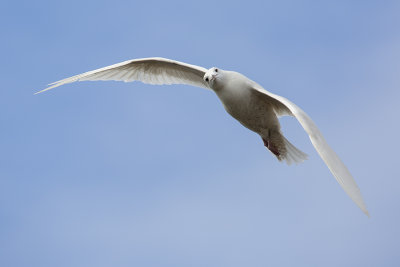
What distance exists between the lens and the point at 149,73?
39.2 ft

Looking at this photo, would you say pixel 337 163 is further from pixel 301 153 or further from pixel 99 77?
pixel 99 77

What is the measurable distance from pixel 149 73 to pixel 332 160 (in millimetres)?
5748

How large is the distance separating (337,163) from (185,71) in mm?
5057

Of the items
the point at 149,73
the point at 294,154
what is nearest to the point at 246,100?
the point at 294,154

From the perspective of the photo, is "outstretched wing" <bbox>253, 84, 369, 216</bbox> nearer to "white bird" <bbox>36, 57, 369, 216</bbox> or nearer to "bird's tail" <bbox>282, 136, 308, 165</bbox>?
"white bird" <bbox>36, 57, 369, 216</bbox>

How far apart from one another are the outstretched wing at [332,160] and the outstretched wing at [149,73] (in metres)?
3.61

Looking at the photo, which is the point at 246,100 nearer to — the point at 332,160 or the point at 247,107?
the point at 247,107

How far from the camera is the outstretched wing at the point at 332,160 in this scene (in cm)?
694

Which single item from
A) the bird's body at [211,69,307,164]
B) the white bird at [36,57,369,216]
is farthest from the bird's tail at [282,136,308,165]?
the bird's body at [211,69,307,164]

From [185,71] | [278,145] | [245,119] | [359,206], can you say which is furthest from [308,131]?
[185,71]

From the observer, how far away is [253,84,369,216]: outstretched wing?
273 inches

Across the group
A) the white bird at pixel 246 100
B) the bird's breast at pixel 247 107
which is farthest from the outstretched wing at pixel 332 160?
the bird's breast at pixel 247 107

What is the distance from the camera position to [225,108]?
380 inches

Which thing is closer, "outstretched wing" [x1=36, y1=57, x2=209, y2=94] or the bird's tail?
the bird's tail
